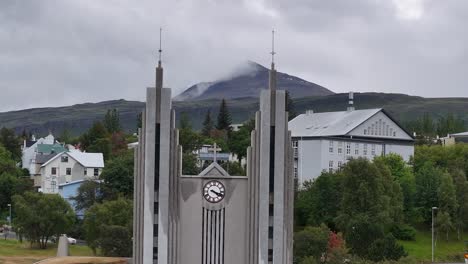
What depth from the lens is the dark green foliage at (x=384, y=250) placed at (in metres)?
60.5

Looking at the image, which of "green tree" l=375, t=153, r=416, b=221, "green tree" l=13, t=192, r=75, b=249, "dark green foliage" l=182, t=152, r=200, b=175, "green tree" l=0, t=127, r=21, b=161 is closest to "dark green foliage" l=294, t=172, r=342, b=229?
"green tree" l=375, t=153, r=416, b=221

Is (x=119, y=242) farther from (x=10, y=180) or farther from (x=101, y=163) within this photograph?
(x=101, y=163)

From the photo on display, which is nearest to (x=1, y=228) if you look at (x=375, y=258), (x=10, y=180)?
(x=10, y=180)

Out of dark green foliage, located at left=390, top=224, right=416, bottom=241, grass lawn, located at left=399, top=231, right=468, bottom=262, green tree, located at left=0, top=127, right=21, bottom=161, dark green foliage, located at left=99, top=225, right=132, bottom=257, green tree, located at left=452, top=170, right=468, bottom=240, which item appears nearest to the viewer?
dark green foliage, located at left=99, top=225, right=132, bottom=257

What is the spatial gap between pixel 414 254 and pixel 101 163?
45413 millimetres

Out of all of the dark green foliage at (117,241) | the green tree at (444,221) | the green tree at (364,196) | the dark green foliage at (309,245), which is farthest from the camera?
the green tree at (444,221)

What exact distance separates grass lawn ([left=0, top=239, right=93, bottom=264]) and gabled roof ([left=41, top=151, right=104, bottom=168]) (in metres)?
29.7

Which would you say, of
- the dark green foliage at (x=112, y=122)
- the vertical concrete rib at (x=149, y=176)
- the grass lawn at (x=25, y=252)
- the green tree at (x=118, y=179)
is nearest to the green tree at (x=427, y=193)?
the green tree at (x=118, y=179)

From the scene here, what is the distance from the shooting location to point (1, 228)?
80.2m

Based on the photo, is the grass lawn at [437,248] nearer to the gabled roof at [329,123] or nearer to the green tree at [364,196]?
the green tree at [364,196]

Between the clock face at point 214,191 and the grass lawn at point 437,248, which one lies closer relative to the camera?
the clock face at point 214,191

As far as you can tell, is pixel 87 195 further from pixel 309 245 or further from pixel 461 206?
pixel 461 206

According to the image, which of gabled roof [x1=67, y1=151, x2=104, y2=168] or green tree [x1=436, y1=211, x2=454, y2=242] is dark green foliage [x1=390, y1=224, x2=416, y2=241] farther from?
gabled roof [x1=67, y1=151, x2=104, y2=168]

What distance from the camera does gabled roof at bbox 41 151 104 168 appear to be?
102 meters
